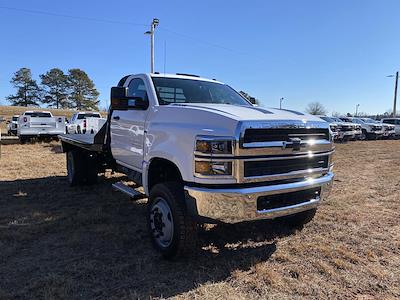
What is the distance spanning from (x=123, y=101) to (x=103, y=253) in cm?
185

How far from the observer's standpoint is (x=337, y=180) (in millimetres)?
8953

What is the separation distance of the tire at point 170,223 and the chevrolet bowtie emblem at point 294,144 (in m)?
1.17

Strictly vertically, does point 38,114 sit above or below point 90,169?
above

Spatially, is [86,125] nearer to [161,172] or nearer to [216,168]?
[161,172]

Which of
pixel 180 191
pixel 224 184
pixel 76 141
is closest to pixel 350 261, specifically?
pixel 224 184

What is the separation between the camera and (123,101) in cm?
475

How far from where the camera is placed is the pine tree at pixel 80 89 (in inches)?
3132

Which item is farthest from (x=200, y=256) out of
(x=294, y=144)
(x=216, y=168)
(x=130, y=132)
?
(x=130, y=132)

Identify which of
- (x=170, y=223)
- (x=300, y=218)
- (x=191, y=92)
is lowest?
(x=300, y=218)

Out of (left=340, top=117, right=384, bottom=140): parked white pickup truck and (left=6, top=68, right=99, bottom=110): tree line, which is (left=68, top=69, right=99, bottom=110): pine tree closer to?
(left=6, top=68, right=99, bottom=110): tree line

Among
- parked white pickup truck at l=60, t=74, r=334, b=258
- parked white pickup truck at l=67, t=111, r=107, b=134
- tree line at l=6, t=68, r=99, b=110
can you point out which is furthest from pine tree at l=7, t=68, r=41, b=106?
parked white pickup truck at l=60, t=74, r=334, b=258

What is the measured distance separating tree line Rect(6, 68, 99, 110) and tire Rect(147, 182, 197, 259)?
261 feet

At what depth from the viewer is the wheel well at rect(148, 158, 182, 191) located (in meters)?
4.29

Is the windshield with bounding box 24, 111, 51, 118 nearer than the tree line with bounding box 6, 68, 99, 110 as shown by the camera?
Yes
